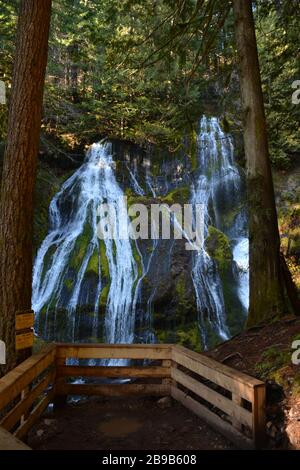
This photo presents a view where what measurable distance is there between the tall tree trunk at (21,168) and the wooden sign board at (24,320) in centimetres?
15

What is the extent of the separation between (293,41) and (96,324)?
8344 millimetres

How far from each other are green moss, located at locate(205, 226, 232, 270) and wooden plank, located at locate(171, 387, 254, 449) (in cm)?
864

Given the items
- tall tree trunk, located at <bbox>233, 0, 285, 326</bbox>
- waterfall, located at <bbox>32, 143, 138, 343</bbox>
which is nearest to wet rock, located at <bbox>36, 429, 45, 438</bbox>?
tall tree trunk, located at <bbox>233, 0, 285, 326</bbox>

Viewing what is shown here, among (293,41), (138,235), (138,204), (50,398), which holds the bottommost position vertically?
(50,398)

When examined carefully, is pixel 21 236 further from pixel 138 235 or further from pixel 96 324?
pixel 138 235

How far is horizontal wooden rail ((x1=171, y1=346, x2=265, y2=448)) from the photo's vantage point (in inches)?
141

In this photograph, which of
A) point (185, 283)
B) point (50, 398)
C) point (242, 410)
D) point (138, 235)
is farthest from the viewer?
point (138, 235)

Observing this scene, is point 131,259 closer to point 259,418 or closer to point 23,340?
point 23,340

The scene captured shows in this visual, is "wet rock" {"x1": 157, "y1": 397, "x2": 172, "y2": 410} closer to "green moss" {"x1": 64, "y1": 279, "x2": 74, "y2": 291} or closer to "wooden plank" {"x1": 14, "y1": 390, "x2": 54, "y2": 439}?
"wooden plank" {"x1": 14, "y1": 390, "x2": 54, "y2": 439}

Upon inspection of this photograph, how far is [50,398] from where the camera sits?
16.4ft

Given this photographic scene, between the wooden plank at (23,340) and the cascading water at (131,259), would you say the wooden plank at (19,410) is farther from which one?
the cascading water at (131,259)

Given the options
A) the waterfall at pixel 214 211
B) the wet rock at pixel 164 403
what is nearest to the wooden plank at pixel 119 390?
the wet rock at pixel 164 403

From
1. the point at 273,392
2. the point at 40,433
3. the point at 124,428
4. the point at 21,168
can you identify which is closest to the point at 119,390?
the point at 124,428

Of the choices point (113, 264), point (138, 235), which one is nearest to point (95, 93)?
point (138, 235)
